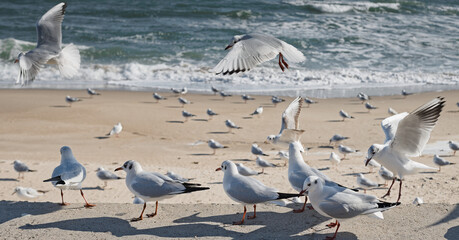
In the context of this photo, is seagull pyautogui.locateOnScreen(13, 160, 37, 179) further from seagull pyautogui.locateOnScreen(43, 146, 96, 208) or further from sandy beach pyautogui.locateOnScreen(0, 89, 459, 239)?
seagull pyautogui.locateOnScreen(43, 146, 96, 208)

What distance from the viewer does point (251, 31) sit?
23.5 metres

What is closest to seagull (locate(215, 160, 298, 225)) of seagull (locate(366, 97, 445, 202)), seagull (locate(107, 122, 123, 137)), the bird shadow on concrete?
seagull (locate(366, 97, 445, 202))

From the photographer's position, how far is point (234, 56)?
5836 mm

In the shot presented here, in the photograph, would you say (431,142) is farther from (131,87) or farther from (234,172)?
(131,87)

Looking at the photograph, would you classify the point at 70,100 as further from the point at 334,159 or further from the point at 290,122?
the point at 290,122

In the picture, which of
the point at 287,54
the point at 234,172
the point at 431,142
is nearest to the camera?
the point at 234,172

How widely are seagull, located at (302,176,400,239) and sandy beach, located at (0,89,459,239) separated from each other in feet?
0.63

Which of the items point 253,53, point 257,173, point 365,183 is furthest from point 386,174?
point 253,53

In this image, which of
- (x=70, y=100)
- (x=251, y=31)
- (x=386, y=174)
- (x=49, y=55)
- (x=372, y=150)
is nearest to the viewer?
(x=372, y=150)

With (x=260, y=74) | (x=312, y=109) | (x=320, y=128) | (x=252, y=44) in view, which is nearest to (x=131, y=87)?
(x=260, y=74)

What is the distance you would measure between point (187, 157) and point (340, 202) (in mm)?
5029

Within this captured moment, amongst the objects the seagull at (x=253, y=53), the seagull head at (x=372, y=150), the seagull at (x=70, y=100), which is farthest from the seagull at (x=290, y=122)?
the seagull at (x=70, y=100)

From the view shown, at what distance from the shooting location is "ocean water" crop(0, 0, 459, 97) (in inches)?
644

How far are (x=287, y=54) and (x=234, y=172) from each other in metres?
1.39
